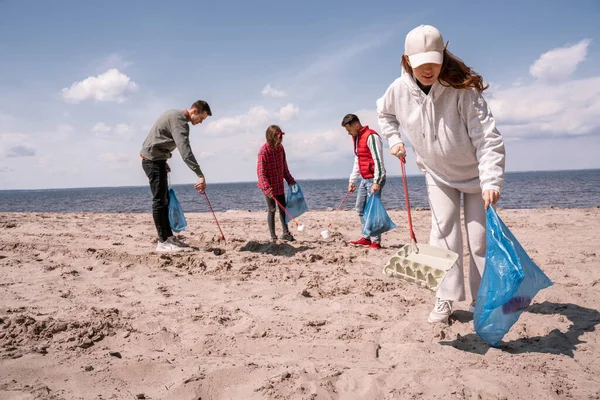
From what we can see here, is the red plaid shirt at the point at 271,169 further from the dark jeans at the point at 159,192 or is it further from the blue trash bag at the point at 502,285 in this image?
the blue trash bag at the point at 502,285

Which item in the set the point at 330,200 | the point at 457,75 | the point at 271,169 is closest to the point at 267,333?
the point at 457,75

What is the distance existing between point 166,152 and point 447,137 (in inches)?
152

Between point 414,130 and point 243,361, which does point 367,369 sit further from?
point 414,130

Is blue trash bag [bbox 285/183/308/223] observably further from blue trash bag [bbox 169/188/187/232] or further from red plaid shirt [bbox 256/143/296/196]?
blue trash bag [bbox 169/188/187/232]

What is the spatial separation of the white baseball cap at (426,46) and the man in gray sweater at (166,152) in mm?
3315

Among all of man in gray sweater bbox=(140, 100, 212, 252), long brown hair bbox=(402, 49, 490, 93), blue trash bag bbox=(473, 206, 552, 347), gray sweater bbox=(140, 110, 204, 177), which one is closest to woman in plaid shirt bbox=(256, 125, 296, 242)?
man in gray sweater bbox=(140, 100, 212, 252)

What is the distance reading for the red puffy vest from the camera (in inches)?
206

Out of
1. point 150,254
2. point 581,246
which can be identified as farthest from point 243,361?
point 581,246

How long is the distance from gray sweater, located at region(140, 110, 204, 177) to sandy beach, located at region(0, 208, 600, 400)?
127 cm

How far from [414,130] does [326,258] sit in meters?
2.65

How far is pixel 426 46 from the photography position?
84.1 inches

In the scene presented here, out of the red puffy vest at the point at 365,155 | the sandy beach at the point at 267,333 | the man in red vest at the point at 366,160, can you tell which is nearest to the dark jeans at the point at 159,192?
the sandy beach at the point at 267,333

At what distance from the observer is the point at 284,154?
19.5 ft

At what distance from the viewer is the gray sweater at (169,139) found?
15.7 ft
